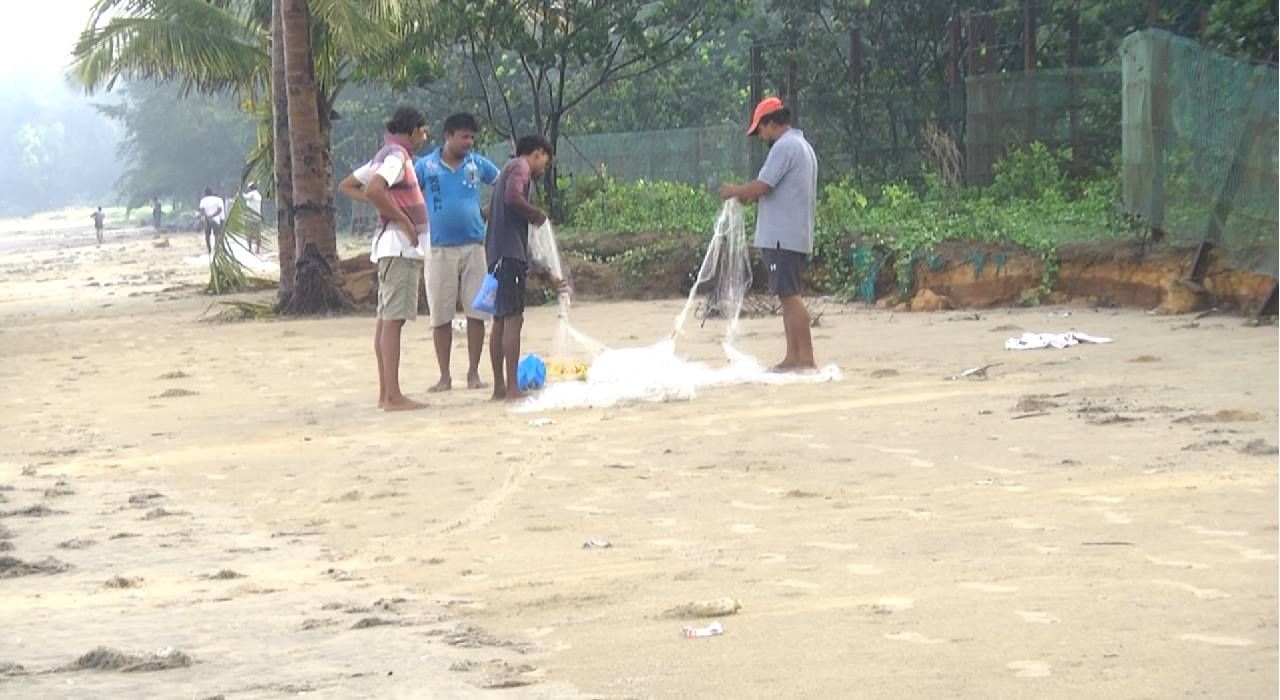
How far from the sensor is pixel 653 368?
422 inches

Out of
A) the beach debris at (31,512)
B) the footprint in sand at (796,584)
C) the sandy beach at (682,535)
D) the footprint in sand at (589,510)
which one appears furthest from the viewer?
the beach debris at (31,512)

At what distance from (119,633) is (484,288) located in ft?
16.9

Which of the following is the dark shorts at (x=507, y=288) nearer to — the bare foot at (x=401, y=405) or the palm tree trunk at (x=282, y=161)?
the bare foot at (x=401, y=405)

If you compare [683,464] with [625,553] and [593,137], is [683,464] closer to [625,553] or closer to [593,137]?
[625,553]

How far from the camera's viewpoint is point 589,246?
2020cm

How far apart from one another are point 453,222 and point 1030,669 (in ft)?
23.0

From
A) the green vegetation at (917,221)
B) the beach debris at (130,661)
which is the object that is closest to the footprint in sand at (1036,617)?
the beach debris at (130,661)

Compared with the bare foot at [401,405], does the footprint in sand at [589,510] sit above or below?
below

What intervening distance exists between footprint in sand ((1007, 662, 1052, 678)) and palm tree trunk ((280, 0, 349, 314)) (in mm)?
15480

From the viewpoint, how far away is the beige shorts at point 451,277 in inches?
433

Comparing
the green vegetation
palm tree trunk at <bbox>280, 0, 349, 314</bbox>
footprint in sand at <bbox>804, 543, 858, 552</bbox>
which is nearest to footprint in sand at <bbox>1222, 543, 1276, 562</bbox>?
footprint in sand at <bbox>804, 543, 858, 552</bbox>

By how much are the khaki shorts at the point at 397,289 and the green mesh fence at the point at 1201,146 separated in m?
5.28

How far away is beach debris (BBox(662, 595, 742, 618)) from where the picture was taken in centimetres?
525

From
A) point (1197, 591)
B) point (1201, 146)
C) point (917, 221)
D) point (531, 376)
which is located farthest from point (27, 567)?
point (917, 221)
